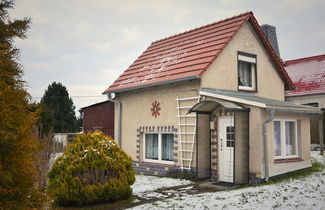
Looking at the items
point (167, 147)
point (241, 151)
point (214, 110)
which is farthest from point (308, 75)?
point (241, 151)

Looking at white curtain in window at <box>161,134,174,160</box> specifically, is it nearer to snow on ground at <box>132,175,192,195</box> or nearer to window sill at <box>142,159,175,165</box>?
window sill at <box>142,159,175,165</box>

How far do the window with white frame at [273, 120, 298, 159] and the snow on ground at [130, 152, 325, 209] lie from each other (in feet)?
9.06

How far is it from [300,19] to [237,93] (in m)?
8.21

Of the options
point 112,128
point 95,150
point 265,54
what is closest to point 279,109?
point 265,54

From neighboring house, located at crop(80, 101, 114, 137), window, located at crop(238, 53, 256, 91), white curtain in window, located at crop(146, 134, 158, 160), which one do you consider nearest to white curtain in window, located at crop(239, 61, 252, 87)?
window, located at crop(238, 53, 256, 91)

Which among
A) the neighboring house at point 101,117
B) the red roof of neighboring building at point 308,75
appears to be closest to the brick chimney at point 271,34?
the red roof of neighboring building at point 308,75

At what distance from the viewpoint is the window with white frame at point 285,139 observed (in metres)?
12.4

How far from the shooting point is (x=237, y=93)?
13086mm

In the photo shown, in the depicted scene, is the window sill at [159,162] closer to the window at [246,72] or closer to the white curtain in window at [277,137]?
the white curtain in window at [277,137]

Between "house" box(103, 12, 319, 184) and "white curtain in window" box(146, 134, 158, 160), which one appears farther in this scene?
"white curtain in window" box(146, 134, 158, 160)

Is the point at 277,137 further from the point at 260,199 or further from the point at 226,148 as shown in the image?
the point at 260,199

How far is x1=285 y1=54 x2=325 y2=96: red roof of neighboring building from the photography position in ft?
77.9

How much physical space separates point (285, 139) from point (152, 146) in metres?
5.56

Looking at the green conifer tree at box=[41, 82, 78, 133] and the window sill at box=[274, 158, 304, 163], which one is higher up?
the green conifer tree at box=[41, 82, 78, 133]
